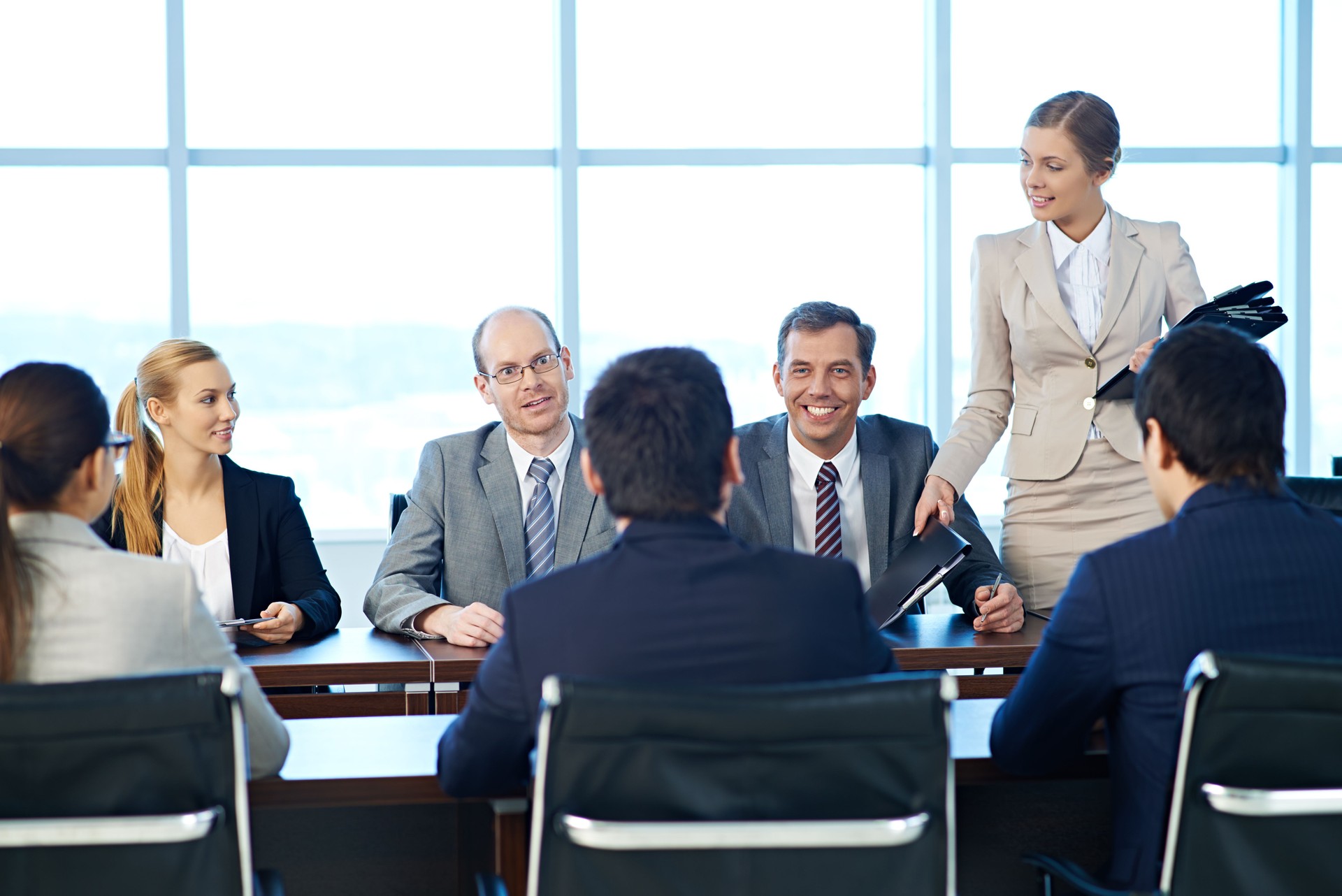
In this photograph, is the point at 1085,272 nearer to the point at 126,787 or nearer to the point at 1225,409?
the point at 1225,409

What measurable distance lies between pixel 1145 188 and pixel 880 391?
74.7 inches

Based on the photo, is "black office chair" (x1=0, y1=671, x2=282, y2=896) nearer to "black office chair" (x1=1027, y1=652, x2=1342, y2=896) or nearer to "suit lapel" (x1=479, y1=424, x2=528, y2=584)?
"black office chair" (x1=1027, y1=652, x2=1342, y2=896)

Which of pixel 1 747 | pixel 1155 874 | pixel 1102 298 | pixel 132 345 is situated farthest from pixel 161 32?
pixel 1155 874

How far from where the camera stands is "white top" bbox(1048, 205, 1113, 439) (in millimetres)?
2938

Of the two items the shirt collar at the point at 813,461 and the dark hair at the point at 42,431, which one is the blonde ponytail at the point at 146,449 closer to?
the dark hair at the point at 42,431

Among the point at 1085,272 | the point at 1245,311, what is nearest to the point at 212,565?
the point at 1085,272

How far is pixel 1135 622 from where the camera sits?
1444mm

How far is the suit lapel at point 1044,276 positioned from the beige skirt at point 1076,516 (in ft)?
0.95

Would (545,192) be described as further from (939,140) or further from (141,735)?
(141,735)

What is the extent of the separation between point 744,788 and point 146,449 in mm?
2152

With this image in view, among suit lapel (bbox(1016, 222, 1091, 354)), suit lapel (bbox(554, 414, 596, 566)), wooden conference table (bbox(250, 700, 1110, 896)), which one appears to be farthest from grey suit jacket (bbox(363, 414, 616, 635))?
suit lapel (bbox(1016, 222, 1091, 354))

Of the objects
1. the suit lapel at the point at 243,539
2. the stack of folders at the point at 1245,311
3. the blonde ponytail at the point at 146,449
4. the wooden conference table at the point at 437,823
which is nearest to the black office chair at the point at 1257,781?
the wooden conference table at the point at 437,823

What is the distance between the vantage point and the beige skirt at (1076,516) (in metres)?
2.90

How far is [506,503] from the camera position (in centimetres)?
286
